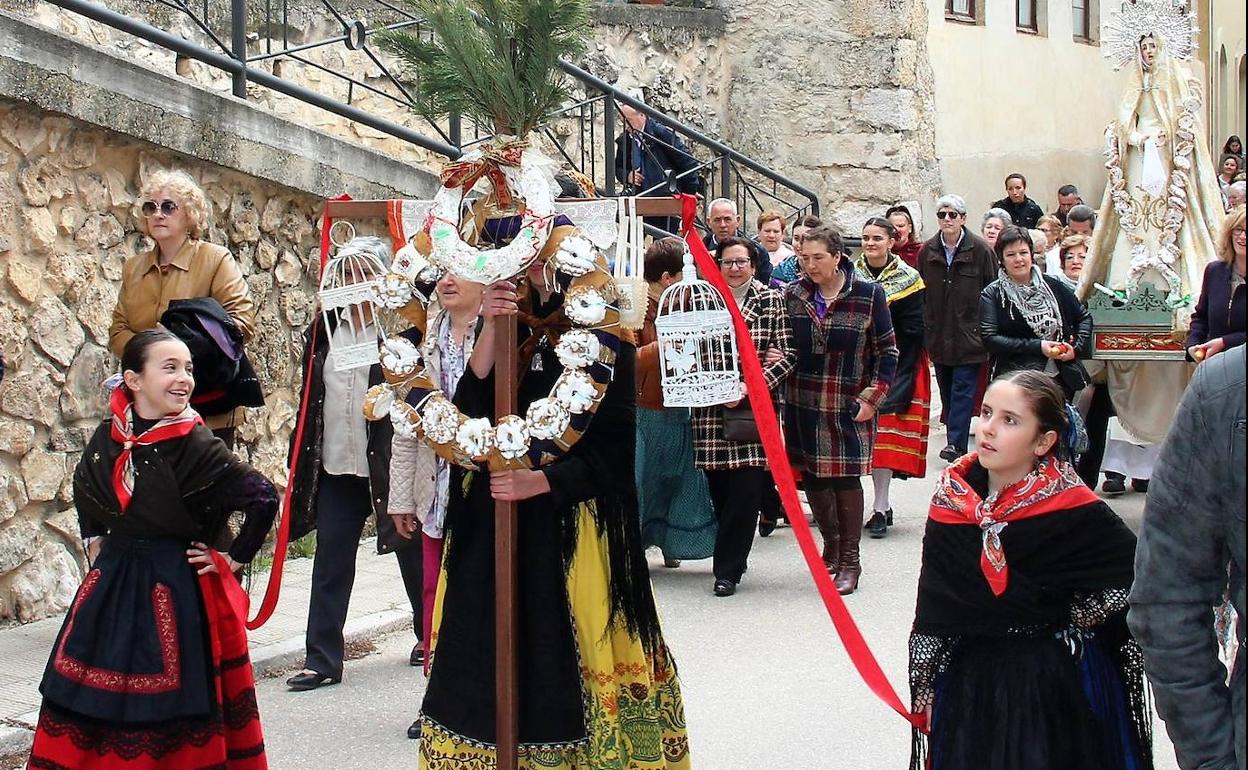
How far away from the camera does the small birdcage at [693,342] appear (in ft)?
15.4

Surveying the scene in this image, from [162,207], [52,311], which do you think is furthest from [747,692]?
[52,311]

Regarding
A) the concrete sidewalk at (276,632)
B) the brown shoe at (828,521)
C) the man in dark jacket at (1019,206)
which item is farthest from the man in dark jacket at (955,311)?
the man in dark jacket at (1019,206)

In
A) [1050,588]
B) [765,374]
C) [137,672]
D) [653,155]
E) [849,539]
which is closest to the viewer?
[1050,588]

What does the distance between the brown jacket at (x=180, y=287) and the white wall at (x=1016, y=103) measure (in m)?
12.7

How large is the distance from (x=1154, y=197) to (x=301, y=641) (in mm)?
5760

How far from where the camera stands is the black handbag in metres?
8.02

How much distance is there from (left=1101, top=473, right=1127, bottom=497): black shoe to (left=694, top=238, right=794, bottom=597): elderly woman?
10.8ft

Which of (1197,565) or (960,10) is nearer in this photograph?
(1197,565)

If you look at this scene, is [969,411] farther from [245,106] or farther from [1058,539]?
[1058,539]

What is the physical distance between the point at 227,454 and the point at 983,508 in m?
2.14

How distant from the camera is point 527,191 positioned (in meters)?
4.18

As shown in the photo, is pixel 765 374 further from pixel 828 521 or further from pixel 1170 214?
pixel 1170 214

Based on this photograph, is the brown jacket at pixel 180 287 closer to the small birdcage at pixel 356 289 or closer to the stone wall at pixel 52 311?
the stone wall at pixel 52 311

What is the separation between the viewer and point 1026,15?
20.5 m
